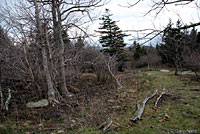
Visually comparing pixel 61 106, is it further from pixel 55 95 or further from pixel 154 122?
pixel 154 122

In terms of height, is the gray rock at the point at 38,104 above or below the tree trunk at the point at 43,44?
below

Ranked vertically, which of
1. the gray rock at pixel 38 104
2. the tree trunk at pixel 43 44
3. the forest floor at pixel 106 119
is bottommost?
the forest floor at pixel 106 119

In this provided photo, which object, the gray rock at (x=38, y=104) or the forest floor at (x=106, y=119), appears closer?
the forest floor at (x=106, y=119)

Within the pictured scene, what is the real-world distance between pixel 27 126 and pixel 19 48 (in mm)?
3620

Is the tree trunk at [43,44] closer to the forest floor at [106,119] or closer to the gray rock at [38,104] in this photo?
the gray rock at [38,104]

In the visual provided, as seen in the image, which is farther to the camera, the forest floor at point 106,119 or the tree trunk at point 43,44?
the tree trunk at point 43,44

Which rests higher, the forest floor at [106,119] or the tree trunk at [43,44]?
the tree trunk at [43,44]

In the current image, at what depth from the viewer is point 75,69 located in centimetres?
1173

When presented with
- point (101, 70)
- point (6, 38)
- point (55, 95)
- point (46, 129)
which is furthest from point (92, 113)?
point (101, 70)

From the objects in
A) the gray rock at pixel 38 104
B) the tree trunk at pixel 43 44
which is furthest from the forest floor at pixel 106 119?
the tree trunk at pixel 43 44

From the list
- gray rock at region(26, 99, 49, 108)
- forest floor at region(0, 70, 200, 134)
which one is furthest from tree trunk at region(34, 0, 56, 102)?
forest floor at region(0, 70, 200, 134)

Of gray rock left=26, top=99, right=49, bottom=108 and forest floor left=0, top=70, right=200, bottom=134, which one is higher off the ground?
gray rock left=26, top=99, right=49, bottom=108

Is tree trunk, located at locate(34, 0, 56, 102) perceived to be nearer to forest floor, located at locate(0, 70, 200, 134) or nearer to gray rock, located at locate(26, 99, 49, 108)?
gray rock, located at locate(26, 99, 49, 108)

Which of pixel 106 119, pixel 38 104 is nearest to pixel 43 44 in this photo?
pixel 38 104
